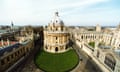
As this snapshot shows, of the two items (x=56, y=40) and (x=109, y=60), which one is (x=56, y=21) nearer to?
(x=56, y=40)

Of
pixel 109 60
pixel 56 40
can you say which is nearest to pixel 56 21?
pixel 56 40

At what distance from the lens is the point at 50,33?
155 feet

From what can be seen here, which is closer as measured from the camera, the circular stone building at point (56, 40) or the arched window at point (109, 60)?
the arched window at point (109, 60)

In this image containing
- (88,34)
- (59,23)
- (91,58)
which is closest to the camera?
(91,58)

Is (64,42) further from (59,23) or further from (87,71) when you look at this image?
(87,71)

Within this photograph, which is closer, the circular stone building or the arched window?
the arched window

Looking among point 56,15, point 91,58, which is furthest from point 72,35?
point 91,58

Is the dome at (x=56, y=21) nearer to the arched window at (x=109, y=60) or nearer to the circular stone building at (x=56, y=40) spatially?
the circular stone building at (x=56, y=40)

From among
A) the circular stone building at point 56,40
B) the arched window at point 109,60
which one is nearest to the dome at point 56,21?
the circular stone building at point 56,40

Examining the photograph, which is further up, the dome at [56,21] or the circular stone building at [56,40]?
the dome at [56,21]

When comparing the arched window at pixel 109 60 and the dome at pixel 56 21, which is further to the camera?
the dome at pixel 56 21

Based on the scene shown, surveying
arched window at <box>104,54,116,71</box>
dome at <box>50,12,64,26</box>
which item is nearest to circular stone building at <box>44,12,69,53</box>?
dome at <box>50,12,64,26</box>

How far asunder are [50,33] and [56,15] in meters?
10.6

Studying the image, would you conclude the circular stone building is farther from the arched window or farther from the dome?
the arched window
